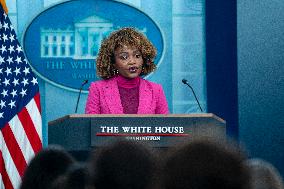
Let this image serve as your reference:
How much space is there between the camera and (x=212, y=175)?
107 cm

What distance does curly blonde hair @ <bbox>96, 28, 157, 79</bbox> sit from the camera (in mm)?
3664

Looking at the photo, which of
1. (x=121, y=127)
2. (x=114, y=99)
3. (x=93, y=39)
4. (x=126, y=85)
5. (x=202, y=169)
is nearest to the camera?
(x=202, y=169)

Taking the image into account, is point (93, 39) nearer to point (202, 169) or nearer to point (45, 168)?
point (45, 168)

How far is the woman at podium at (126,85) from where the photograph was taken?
3.57 meters

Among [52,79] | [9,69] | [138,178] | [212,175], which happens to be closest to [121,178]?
[138,178]

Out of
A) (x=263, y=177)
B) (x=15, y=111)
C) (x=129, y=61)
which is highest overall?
(x=129, y=61)

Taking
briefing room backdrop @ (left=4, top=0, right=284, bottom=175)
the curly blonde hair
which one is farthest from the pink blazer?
briefing room backdrop @ (left=4, top=0, right=284, bottom=175)

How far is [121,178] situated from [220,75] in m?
4.89

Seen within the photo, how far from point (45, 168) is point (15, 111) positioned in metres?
3.82

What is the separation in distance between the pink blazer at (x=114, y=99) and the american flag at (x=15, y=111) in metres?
1.41

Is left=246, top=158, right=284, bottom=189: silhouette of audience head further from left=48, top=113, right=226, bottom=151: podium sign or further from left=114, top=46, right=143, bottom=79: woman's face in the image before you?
left=114, top=46, right=143, bottom=79: woman's face

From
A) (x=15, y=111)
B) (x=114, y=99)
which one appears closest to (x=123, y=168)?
(x=114, y=99)

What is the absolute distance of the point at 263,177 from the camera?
1221 mm

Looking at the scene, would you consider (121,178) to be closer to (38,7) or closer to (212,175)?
(212,175)
